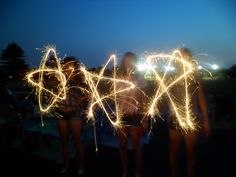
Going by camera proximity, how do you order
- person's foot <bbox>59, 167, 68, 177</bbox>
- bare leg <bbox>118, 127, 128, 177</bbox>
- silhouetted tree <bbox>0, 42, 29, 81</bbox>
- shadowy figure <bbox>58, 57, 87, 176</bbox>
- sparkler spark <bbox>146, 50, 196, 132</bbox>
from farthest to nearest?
1. silhouetted tree <bbox>0, 42, 29, 81</bbox>
2. person's foot <bbox>59, 167, 68, 177</bbox>
3. shadowy figure <bbox>58, 57, 87, 176</bbox>
4. bare leg <bbox>118, 127, 128, 177</bbox>
5. sparkler spark <bbox>146, 50, 196, 132</bbox>

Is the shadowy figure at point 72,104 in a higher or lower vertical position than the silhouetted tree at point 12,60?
lower

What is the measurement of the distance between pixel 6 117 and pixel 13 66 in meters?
45.3

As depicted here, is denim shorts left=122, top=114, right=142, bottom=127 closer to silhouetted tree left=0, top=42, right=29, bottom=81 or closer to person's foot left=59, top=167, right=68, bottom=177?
person's foot left=59, top=167, right=68, bottom=177

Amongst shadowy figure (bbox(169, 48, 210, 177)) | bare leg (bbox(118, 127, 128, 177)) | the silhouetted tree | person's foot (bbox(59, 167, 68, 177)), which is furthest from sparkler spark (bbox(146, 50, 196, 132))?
the silhouetted tree

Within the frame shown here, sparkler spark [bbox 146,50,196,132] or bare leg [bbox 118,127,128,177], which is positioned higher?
sparkler spark [bbox 146,50,196,132]

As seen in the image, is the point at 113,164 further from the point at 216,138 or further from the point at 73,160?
the point at 216,138

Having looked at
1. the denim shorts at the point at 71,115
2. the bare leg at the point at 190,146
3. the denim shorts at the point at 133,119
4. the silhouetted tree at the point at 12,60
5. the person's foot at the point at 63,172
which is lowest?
the person's foot at the point at 63,172

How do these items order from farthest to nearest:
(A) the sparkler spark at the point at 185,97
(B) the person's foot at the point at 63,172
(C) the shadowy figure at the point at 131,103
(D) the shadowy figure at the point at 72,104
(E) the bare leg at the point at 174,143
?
(B) the person's foot at the point at 63,172 → (D) the shadowy figure at the point at 72,104 → (C) the shadowy figure at the point at 131,103 → (E) the bare leg at the point at 174,143 → (A) the sparkler spark at the point at 185,97

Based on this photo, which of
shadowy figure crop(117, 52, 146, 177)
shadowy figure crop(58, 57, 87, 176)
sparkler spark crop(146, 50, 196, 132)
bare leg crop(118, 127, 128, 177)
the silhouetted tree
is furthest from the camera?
the silhouetted tree

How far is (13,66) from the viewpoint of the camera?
50.5m

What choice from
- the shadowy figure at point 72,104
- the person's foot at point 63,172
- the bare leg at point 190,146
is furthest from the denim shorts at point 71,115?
the bare leg at point 190,146

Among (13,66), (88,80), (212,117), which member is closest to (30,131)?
(88,80)

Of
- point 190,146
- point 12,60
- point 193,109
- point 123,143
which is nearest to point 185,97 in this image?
point 193,109

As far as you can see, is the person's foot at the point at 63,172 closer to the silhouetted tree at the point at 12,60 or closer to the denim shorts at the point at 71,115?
the denim shorts at the point at 71,115
